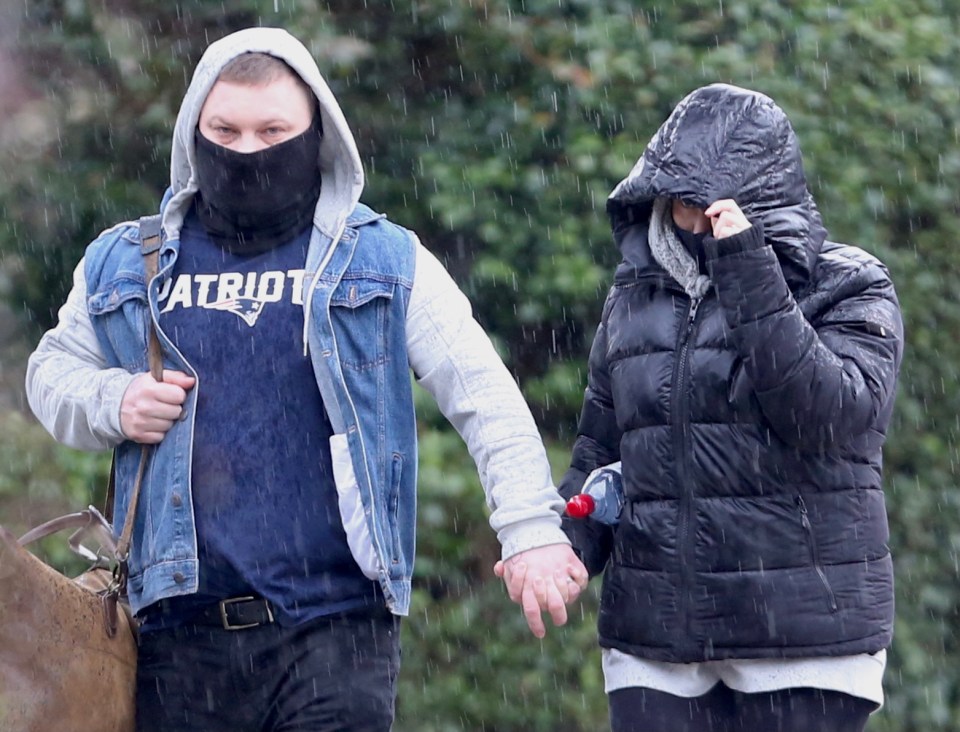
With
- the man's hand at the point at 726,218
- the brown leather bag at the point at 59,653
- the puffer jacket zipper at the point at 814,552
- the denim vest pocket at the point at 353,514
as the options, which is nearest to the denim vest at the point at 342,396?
the denim vest pocket at the point at 353,514

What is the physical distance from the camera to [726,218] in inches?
136

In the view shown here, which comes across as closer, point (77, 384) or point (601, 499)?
point (77, 384)

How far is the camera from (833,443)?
3436 mm

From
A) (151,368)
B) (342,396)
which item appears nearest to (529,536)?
(342,396)

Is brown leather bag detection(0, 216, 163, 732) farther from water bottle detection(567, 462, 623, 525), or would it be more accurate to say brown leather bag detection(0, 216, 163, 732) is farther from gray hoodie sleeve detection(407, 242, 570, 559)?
water bottle detection(567, 462, 623, 525)

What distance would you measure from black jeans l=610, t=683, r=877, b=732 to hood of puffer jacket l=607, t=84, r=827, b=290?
0.88m

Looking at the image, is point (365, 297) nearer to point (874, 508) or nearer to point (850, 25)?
point (874, 508)

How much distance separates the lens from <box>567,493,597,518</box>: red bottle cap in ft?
12.1

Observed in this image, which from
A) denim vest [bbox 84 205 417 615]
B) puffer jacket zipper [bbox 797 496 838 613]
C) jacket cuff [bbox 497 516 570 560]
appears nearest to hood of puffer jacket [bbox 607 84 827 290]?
puffer jacket zipper [bbox 797 496 838 613]

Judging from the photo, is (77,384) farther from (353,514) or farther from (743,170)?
(743,170)

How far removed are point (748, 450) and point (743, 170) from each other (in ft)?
1.98

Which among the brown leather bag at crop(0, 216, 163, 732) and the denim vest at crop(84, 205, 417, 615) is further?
the denim vest at crop(84, 205, 417, 615)

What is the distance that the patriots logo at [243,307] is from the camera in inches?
138

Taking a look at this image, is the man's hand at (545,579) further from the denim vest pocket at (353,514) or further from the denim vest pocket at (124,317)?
the denim vest pocket at (124,317)
